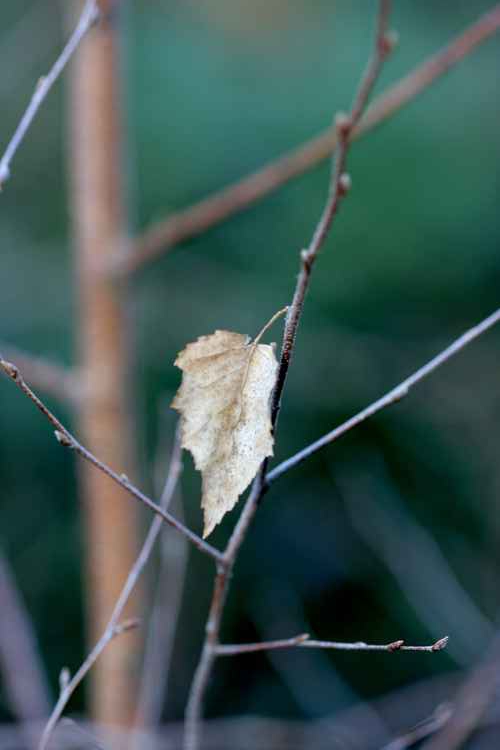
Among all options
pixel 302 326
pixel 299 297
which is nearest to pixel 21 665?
pixel 302 326

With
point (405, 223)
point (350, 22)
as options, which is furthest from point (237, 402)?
point (350, 22)

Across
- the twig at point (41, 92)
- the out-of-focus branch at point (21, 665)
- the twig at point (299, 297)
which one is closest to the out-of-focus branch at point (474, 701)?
the twig at point (299, 297)

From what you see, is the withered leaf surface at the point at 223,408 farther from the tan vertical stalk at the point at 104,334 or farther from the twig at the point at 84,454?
the tan vertical stalk at the point at 104,334

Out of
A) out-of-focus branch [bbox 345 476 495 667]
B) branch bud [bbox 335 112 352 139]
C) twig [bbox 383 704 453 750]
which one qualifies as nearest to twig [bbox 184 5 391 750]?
branch bud [bbox 335 112 352 139]

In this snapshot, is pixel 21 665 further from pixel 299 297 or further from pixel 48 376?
pixel 299 297

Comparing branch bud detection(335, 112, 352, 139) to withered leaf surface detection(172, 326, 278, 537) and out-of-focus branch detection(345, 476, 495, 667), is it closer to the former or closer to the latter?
withered leaf surface detection(172, 326, 278, 537)

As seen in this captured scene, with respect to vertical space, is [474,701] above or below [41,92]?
below
